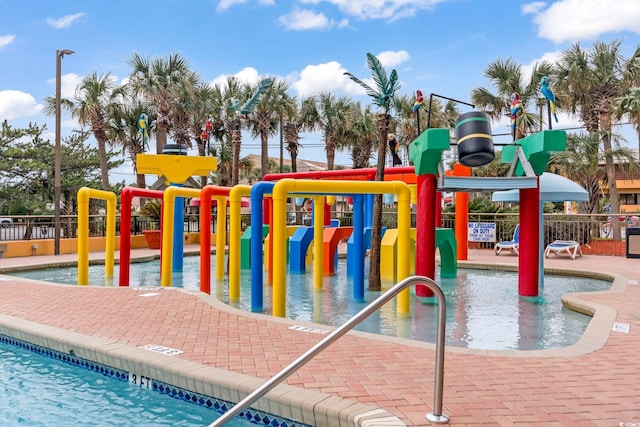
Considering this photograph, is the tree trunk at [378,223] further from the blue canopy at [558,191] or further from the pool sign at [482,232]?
the pool sign at [482,232]

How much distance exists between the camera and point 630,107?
20938 mm

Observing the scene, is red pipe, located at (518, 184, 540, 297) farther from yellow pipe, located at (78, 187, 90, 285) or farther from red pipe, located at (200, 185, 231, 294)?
yellow pipe, located at (78, 187, 90, 285)

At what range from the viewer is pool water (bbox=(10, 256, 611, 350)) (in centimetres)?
765

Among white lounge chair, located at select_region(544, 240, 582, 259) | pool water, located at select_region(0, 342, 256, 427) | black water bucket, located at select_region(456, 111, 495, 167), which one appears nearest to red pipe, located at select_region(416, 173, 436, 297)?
black water bucket, located at select_region(456, 111, 495, 167)

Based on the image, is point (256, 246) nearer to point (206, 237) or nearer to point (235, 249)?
point (235, 249)

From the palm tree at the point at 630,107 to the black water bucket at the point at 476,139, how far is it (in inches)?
581

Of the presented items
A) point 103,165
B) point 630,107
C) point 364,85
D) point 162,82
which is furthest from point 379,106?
point 103,165

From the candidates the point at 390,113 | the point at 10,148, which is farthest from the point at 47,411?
the point at 10,148

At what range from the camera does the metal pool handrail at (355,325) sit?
2986 mm

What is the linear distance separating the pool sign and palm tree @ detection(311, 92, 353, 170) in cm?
1508

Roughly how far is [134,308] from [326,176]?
7.69 metres

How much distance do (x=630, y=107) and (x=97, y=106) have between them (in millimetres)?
24895

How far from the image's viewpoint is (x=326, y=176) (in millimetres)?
14625

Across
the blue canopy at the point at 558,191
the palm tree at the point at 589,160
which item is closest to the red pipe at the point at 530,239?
the blue canopy at the point at 558,191
